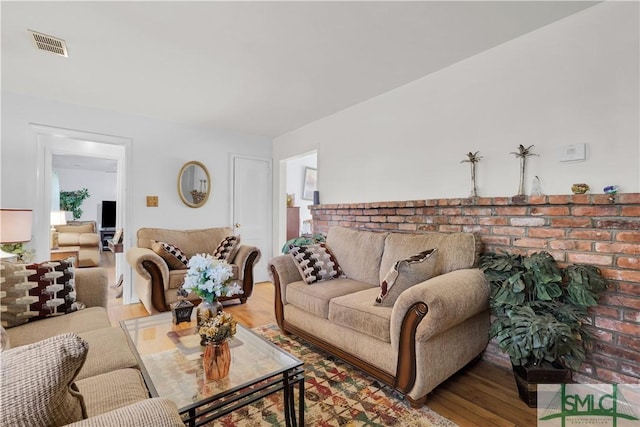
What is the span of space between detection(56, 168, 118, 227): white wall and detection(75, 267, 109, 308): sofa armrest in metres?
7.94

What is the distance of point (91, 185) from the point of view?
28.2 ft

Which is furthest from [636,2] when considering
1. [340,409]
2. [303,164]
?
[303,164]

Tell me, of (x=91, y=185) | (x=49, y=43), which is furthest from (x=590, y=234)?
(x=91, y=185)

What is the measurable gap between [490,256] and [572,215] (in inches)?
21.1

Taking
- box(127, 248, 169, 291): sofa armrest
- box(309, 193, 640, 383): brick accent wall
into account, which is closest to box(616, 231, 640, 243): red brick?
box(309, 193, 640, 383): brick accent wall

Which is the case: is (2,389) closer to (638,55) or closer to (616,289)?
(616,289)

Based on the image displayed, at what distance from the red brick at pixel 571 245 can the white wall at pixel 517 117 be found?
0.34 meters

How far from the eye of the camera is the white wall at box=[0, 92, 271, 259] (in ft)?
10.3

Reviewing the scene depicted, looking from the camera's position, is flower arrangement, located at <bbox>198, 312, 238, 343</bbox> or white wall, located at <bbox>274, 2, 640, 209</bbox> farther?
white wall, located at <bbox>274, 2, 640, 209</bbox>

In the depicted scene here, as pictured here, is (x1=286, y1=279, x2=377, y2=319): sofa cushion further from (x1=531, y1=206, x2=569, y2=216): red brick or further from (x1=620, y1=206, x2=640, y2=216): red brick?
(x1=620, y1=206, x2=640, y2=216): red brick


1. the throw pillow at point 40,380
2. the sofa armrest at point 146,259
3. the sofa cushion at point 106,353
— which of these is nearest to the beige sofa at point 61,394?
the throw pillow at point 40,380

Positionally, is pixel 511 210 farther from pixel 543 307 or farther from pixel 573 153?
pixel 543 307

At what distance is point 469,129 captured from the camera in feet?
8.12

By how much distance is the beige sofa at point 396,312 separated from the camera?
5.49 feet
